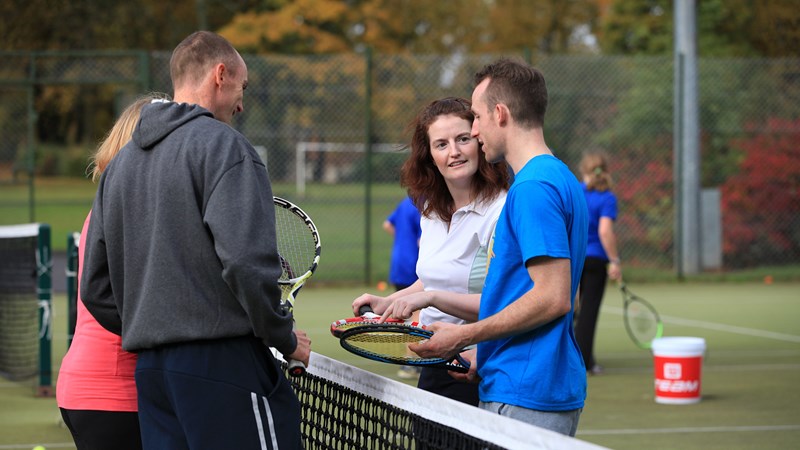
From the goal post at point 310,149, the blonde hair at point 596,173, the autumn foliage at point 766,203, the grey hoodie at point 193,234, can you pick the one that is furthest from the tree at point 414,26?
the grey hoodie at point 193,234

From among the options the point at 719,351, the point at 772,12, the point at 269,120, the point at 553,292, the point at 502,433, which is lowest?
the point at 719,351

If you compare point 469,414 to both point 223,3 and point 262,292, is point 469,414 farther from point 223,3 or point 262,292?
point 223,3

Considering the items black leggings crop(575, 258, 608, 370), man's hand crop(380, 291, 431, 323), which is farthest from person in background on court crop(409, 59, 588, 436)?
black leggings crop(575, 258, 608, 370)

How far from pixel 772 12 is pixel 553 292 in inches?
986

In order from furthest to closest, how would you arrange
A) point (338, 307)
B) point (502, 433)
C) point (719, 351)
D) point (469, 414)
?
point (338, 307)
point (719, 351)
point (469, 414)
point (502, 433)

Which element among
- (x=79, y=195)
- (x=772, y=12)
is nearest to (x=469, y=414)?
(x=772, y=12)

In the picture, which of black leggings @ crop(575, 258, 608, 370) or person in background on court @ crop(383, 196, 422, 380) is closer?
person in background on court @ crop(383, 196, 422, 380)

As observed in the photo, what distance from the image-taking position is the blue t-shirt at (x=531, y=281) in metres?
3.31

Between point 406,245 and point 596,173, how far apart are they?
1776 mm

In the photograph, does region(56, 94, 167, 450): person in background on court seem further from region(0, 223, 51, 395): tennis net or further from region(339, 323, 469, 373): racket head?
region(0, 223, 51, 395): tennis net

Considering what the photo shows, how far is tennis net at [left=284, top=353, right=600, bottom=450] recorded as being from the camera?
3008mm

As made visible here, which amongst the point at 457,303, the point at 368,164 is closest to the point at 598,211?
the point at 457,303

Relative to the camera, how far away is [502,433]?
3.06 metres

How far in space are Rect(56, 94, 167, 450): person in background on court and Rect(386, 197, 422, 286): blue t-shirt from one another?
5061mm
